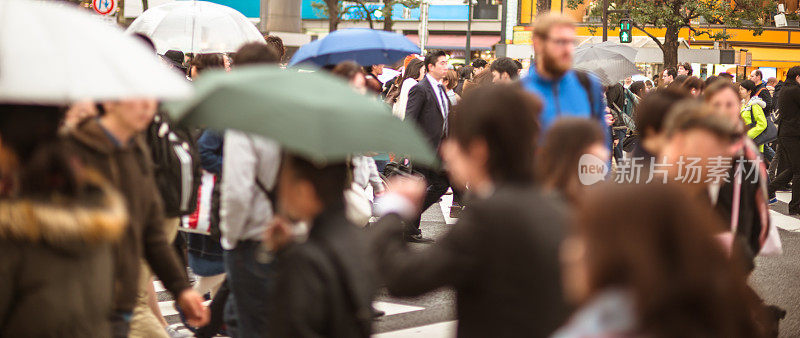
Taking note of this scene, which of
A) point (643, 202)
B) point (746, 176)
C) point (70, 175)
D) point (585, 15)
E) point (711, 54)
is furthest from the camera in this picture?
point (585, 15)

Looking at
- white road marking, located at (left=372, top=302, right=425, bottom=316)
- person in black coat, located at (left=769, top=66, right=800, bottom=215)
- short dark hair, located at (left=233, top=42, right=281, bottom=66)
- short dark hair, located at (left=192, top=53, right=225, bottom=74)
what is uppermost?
short dark hair, located at (left=233, top=42, right=281, bottom=66)

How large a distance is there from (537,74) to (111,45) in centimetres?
287

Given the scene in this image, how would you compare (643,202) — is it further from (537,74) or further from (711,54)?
(711,54)

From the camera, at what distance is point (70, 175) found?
10.2ft

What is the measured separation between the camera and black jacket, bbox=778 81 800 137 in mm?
14055

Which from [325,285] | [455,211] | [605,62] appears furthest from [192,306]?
[605,62]

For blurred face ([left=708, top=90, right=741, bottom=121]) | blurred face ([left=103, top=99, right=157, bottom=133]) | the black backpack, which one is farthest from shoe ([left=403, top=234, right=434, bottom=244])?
blurred face ([left=103, top=99, right=157, bottom=133])

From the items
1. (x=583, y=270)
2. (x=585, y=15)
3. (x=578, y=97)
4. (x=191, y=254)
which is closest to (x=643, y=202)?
(x=583, y=270)

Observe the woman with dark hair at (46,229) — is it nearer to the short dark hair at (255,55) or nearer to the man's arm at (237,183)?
the man's arm at (237,183)

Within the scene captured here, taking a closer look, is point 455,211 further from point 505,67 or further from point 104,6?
point 104,6

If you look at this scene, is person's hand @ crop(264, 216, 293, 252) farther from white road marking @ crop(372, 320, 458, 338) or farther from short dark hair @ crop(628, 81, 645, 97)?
short dark hair @ crop(628, 81, 645, 97)

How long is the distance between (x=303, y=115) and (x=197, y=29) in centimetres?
688

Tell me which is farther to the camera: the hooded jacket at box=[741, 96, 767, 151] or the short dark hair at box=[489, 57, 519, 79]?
the hooded jacket at box=[741, 96, 767, 151]

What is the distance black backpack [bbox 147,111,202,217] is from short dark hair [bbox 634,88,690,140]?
242 centimetres
